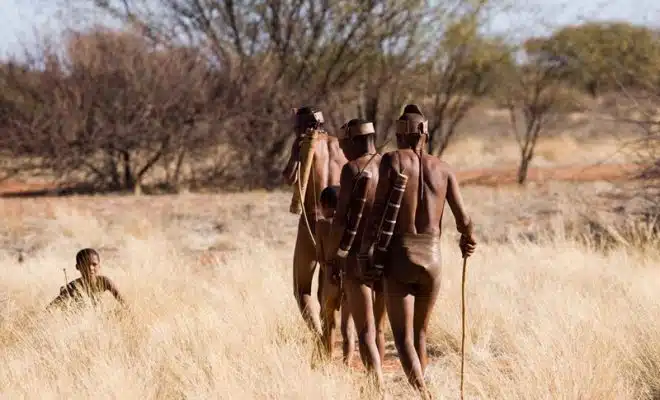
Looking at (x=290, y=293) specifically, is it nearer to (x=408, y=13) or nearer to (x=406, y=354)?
(x=406, y=354)

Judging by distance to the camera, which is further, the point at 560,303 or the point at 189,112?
the point at 189,112

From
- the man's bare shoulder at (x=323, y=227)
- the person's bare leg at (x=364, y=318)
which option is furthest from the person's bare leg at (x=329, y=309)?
the person's bare leg at (x=364, y=318)

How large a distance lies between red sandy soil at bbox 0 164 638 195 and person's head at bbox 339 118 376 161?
45.2 ft

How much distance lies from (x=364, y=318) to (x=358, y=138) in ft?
3.41

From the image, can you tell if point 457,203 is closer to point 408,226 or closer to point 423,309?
point 408,226

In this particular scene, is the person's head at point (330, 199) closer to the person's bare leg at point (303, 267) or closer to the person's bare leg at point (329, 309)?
the person's bare leg at point (329, 309)

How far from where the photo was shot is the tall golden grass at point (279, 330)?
18.1 ft

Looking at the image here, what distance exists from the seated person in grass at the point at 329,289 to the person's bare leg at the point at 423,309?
1.91ft

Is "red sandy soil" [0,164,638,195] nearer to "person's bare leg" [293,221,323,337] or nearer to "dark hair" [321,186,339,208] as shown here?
"person's bare leg" [293,221,323,337]

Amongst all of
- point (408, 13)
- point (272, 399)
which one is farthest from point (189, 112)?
point (272, 399)

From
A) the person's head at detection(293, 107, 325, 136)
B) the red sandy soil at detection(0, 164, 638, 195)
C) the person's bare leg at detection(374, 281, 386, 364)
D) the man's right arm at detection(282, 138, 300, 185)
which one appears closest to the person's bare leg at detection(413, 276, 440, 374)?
the person's bare leg at detection(374, 281, 386, 364)

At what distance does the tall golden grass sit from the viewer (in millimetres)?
5508

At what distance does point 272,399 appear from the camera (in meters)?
5.35

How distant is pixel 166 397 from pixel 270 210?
9.19m
